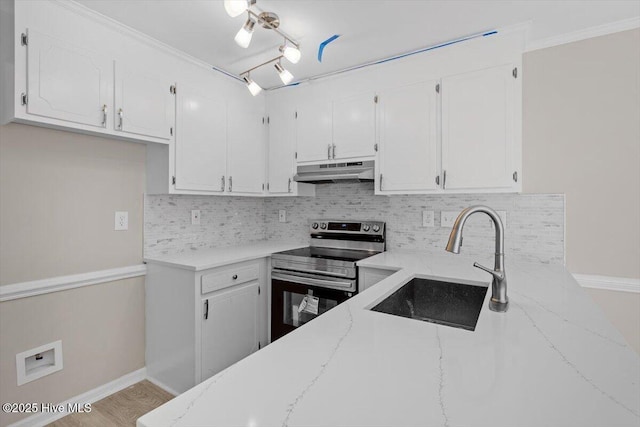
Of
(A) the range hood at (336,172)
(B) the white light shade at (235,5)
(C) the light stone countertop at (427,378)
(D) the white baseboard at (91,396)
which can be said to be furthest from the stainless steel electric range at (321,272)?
(B) the white light shade at (235,5)

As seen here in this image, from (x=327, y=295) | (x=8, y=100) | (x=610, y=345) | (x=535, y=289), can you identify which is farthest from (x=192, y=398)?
(x=8, y=100)

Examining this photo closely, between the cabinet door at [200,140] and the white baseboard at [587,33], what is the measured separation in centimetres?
228

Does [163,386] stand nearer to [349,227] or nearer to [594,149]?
[349,227]

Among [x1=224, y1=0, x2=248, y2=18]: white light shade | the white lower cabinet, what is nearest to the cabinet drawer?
the white lower cabinet

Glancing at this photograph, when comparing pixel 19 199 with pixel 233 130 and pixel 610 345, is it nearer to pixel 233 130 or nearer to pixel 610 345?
pixel 233 130

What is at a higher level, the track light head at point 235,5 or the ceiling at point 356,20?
the ceiling at point 356,20

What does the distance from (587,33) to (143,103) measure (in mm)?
2821

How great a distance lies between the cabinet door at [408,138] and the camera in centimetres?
231

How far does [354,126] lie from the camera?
261 cm

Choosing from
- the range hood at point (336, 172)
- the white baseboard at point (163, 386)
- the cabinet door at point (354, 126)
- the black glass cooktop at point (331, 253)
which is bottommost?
the white baseboard at point (163, 386)

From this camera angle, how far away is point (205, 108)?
2.53 m

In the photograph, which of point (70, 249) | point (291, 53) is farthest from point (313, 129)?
point (70, 249)

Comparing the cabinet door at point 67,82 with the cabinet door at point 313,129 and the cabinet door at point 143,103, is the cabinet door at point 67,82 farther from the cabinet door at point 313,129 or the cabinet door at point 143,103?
the cabinet door at point 313,129

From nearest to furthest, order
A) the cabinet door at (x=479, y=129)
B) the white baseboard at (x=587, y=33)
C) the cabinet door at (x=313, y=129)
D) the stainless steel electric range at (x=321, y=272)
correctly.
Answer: the white baseboard at (x=587, y=33) < the cabinet door at (x=479, y=129) < the stainless steel electric range at (x=321, y=272) < the cabinet door at (x=313, y=129)
